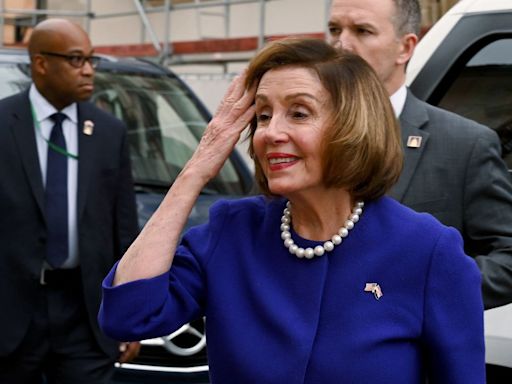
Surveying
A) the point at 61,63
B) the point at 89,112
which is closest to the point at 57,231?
the point at 89,112

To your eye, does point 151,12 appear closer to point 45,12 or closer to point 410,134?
point 45,12

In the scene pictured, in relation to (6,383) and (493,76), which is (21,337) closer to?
(6,383)

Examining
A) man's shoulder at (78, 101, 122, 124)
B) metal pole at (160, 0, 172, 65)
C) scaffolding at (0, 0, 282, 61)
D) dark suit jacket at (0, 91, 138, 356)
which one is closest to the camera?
dark suit jacket at (0, 91, 138, 356)

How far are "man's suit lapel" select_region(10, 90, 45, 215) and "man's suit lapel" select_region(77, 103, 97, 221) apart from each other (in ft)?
0.52

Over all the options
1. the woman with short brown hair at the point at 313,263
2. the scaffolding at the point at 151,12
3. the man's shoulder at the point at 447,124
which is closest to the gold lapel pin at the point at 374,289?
the woman with short brown hair at the point at 313,263

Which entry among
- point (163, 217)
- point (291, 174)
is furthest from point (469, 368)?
point (163, 217)

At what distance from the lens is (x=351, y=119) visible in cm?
257

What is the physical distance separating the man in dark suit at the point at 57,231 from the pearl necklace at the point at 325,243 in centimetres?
213

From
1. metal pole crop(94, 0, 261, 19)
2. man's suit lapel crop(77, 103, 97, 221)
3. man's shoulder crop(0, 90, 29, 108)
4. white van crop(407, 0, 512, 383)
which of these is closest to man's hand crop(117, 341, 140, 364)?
man's suit lapel crop(77, 103, 97, 221)

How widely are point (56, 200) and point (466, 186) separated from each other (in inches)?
80.6

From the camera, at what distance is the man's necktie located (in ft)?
15.4

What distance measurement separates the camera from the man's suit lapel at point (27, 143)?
469 cm

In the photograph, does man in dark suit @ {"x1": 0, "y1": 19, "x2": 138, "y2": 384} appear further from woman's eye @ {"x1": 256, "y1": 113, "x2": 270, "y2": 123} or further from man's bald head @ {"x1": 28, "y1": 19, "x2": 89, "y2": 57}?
woman's eye @ {"x1": 256, "y1": 113, "x2": 270, "y2": 123}

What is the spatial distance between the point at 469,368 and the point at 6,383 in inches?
99.5
